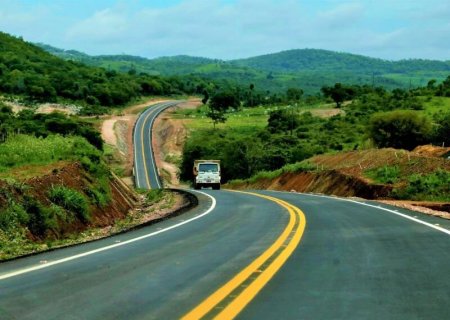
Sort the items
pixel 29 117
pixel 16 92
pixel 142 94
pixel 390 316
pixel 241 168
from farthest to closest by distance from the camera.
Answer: pixel 142 94 → pixel 16 92 → pixel 29 117 → pixel 241 168 → pixel 390 316

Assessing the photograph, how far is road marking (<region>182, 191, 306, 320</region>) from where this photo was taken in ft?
20.7

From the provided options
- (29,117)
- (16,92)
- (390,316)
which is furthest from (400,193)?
(16,92)

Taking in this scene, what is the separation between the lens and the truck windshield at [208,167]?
5328 cm

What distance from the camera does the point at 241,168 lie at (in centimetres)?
7912

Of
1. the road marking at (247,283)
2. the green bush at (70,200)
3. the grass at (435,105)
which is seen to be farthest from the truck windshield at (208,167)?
the road marking at (247,283)

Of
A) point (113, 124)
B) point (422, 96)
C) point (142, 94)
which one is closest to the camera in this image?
point (422, 96)

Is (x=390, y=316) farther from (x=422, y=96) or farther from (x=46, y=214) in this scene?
(x=422, y=96)

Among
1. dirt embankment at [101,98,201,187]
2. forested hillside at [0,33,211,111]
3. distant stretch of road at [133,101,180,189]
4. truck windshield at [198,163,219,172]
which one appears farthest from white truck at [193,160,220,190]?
forested hillside at [0,33,211,111]

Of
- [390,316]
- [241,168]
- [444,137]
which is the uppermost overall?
[390,316]

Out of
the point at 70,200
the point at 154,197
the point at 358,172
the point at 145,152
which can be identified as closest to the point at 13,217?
the point at 70,200

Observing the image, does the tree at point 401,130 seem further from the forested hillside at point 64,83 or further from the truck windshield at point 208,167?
the forested hillside at point 64,83

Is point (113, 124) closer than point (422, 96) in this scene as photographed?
No

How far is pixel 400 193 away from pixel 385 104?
74233 mm

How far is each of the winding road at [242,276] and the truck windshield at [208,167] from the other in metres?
38.6
